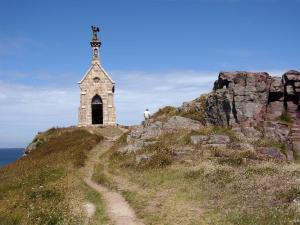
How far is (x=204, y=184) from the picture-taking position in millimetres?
25266

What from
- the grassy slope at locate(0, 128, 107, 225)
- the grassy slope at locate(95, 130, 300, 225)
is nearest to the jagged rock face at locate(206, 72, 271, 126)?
the grassy slope at locate(95, 130, 300, 225)

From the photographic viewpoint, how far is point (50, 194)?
25.6 m

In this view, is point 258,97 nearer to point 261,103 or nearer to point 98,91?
point 261,103

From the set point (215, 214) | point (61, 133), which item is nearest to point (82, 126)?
point (61, 133)

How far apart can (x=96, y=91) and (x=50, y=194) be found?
43055 mm

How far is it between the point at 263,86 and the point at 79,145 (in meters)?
19.3

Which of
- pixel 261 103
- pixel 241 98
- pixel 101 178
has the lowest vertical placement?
pixel 101 178

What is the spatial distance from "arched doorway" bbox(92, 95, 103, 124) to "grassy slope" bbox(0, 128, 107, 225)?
2391 centimetres

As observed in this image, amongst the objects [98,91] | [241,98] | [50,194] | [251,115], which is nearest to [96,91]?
[98,91]

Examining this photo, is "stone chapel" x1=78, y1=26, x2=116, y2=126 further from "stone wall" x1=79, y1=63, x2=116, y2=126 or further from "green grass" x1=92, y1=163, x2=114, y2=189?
"green grass" x1=92, y1=163, x2=114, y2=189

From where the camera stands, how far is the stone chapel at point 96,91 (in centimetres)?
6706

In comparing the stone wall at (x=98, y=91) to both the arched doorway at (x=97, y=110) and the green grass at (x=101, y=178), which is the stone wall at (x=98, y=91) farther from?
the green grass at (x=101, y=178)

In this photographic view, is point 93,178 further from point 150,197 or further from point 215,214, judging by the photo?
point 215,214

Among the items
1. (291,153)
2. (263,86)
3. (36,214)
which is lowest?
(36,214)
